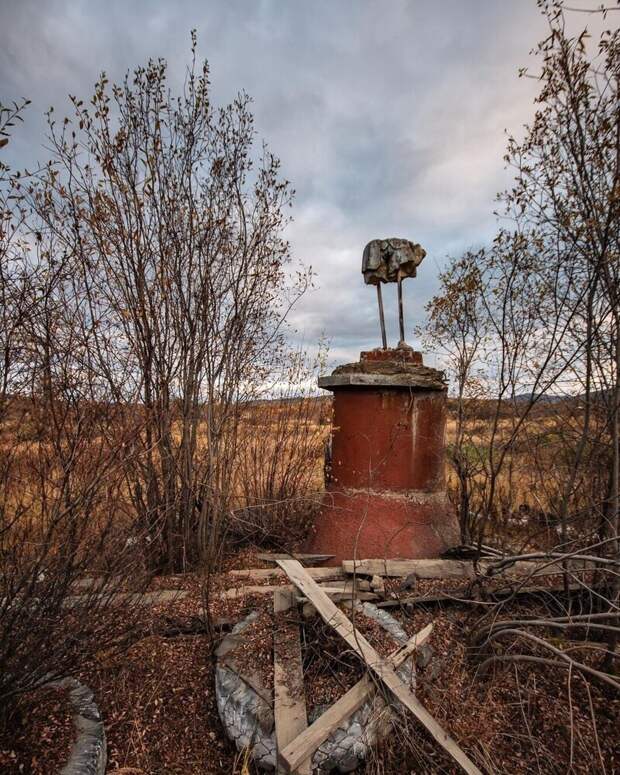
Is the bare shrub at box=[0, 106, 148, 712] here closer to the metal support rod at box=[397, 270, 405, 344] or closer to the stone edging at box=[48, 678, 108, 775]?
the stone edging at box=[48, 678, 108, 775]

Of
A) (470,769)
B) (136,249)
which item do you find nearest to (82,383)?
(136,249)

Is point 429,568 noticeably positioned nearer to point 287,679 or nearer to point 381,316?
point 287,679

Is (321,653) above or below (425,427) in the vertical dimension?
below

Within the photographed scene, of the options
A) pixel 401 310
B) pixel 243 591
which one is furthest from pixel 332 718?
pixel 401 310

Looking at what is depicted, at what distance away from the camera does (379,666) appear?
2.18 m

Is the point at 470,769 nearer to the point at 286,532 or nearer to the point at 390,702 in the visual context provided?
the point at 390,702

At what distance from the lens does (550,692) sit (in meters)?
2.49

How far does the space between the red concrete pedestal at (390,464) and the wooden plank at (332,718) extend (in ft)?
5.11

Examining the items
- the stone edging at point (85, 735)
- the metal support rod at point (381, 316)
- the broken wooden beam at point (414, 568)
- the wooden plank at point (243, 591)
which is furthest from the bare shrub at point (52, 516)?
the metal support rod at point (381, 316)

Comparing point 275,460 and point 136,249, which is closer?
point 136,249

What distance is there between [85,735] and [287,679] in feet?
3.07

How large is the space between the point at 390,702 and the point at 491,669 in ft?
2.50

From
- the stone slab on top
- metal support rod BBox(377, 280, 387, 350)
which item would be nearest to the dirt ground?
the stone slab on top

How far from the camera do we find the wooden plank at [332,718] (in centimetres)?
186
